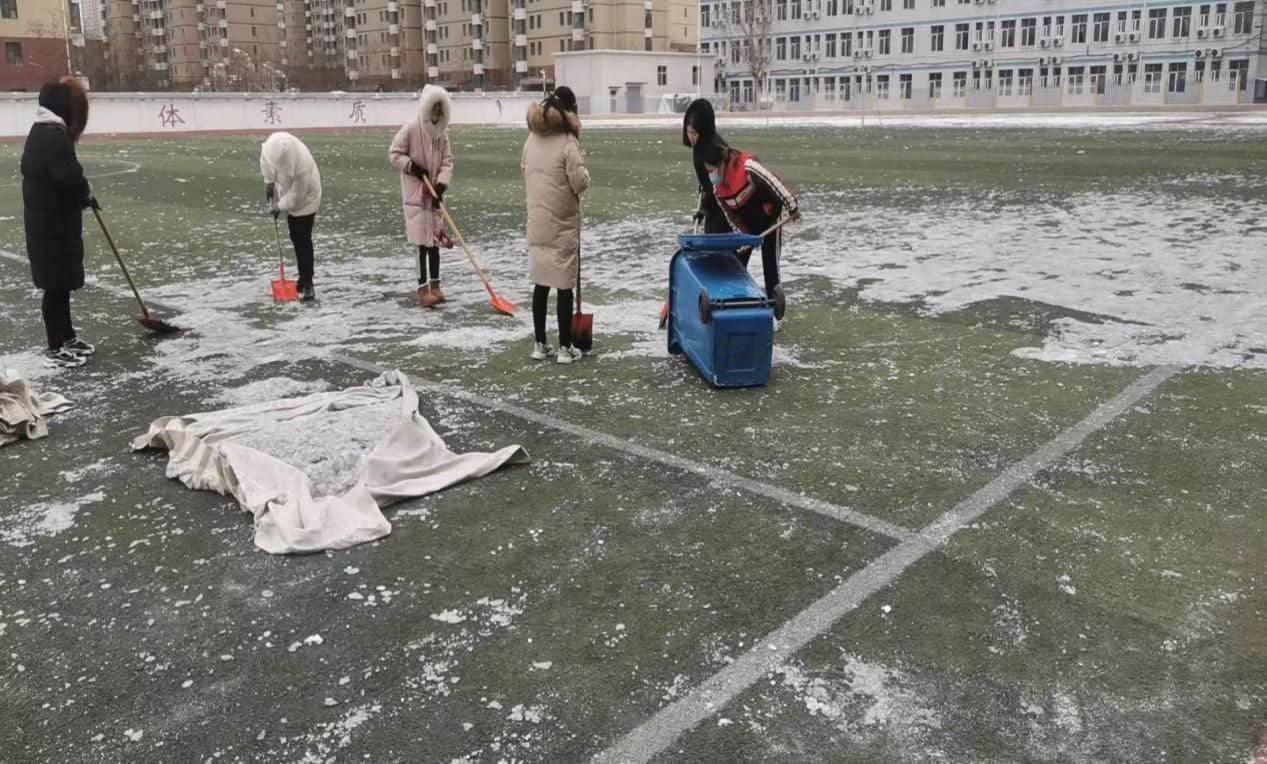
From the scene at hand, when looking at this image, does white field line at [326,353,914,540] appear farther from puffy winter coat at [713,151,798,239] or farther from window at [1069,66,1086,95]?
window at [1069,66,1086,95]

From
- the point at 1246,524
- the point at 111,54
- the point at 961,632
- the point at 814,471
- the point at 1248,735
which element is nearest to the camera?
the point at 1248,735

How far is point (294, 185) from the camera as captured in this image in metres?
8.95

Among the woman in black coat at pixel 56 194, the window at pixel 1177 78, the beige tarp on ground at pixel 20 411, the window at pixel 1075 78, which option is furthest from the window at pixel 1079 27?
the beige tarp on ground at pixel 20 411

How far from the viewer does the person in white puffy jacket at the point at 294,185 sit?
8898 mm

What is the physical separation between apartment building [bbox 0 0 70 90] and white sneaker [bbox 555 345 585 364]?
70.5m

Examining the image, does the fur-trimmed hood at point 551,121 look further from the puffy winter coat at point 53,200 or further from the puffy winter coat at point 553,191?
the puffy winter coat at point 53,200

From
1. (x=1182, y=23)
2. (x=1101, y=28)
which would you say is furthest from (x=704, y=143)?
(x=1101, y=28)

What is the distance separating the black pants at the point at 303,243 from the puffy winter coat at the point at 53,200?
222 centimetres

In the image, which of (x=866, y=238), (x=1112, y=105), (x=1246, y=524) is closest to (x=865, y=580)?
(x=1246, y=524)

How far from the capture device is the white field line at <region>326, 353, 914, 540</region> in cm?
439

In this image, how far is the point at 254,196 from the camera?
1872 centimetres

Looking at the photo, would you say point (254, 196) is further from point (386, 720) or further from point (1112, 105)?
point (1112, 105)

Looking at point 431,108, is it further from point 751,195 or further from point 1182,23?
point 1182,23

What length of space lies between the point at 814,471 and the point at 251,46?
132056 millimetres
